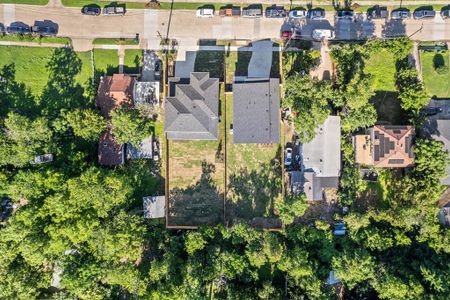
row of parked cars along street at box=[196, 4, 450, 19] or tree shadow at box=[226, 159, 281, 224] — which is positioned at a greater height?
row of parked cars along street at box=[196, 4, 450, 19]

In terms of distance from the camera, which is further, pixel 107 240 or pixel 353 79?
pixel 353 79

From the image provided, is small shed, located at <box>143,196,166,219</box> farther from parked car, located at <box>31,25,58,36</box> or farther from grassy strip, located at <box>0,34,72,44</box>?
parked car, located at <box>31,25,58,36</box>

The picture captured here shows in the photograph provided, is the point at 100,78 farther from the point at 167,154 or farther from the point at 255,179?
the point at 255,179

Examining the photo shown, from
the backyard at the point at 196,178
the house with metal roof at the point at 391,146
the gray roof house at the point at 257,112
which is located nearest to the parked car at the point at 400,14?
the house with metal roof at the point at 391,146

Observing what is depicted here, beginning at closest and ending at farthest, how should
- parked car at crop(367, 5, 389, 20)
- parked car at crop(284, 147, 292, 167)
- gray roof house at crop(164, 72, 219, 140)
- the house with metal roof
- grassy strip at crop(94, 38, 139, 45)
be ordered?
the house with metal roof
gray roof house at crop(164, 72, 219, 140)
parked car at crop(284, 147, 292, 167)
parked car at crop(367, 5, 389, 20)
grassy strip at crop(94, 38, 139, 45)

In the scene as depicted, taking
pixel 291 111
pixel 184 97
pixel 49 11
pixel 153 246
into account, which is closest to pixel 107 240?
pixel 153 246

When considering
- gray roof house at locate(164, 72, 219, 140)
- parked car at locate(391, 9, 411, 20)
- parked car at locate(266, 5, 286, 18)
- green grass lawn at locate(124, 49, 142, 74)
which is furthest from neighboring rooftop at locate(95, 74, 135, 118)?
parked car at locate(391, 9, 411, 20)

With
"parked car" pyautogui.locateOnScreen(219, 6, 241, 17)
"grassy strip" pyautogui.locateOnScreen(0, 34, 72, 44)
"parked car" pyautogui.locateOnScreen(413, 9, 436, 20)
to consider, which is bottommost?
"grassy strip" pyautogui.locateOnScreen(0, 34, 72, 44)
